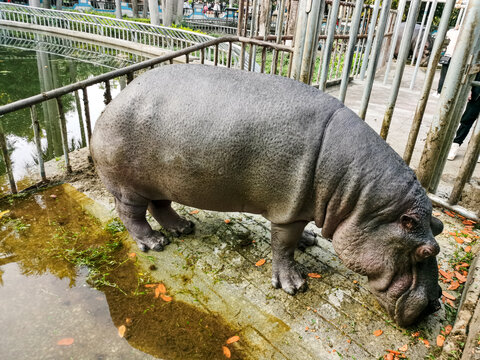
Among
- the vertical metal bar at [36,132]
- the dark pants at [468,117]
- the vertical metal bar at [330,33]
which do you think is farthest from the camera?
the dark pants at [468,117]

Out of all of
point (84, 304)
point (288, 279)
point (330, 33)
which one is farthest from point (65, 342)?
point (330, 33)

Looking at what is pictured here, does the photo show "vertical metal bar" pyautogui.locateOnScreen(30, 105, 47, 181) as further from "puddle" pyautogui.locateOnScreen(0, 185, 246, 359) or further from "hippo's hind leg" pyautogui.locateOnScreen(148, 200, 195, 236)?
"hippo's hind leg" pyautogui.locateOnScreen(148, 200, 195, 236)

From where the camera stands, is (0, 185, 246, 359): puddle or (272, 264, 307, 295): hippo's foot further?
(272, 264, 307, 295): hippo's foot

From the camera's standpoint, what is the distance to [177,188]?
288 centimetres

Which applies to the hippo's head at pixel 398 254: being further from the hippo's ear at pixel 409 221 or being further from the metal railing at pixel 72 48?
the metal railing at pixel 72 48

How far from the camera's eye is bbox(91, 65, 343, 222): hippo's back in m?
2.51

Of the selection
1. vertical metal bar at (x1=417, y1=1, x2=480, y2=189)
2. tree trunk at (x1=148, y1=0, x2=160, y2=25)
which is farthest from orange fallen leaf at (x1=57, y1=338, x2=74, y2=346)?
tree trunk at (x1=148, y1=0, x2=160, y2=25)

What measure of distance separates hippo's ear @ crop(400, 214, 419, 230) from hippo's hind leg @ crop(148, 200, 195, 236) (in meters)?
2.02

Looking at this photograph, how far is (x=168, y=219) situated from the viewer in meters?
3.57

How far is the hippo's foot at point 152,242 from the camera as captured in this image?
131 inches

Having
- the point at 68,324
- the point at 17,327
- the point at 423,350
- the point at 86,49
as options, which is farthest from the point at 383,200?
the point at 86,49

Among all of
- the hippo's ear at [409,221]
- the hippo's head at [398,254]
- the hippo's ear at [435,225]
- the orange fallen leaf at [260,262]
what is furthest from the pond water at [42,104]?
the hippo's ear at [435,225]

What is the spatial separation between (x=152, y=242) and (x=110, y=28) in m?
16.2

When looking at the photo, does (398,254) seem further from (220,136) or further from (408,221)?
(220,136)
